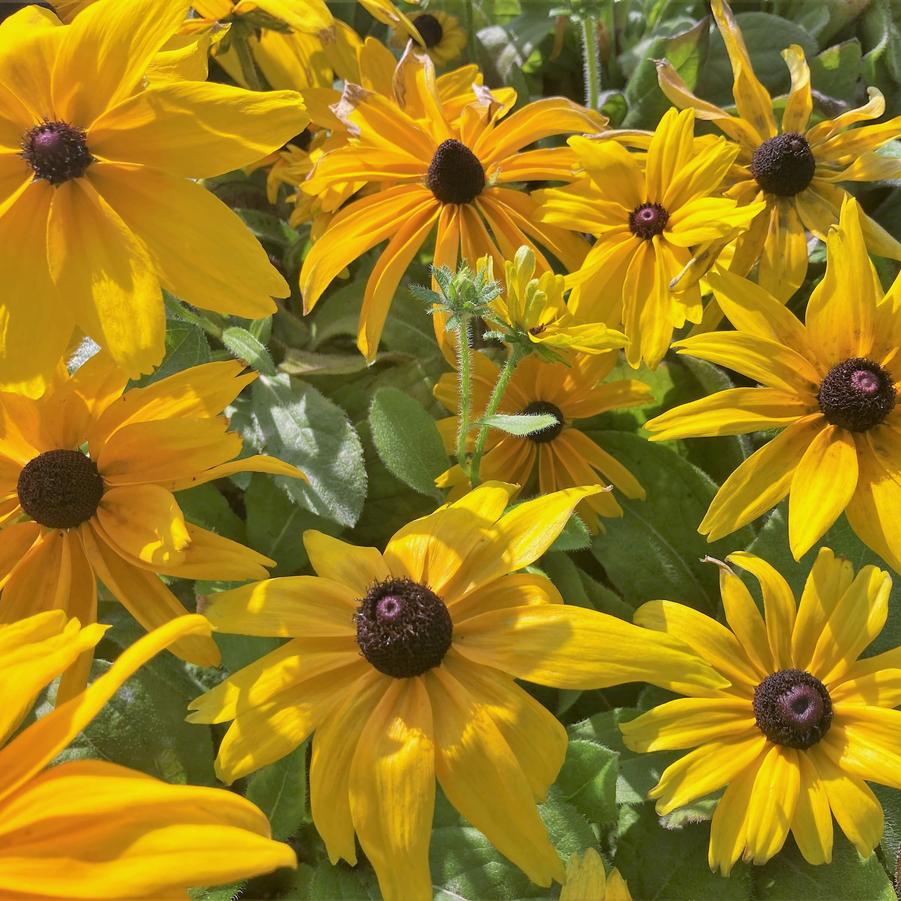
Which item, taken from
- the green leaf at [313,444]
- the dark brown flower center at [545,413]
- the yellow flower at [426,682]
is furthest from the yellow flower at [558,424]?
the yellow flower at [426,682]

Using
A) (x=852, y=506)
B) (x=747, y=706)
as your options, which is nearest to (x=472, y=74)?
(x=852, y=506)

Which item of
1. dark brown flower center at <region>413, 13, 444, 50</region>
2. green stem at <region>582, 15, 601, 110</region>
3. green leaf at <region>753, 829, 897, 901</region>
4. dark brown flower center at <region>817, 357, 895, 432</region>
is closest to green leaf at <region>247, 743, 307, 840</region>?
green leaf at <region>753, 829, 897, 901</region>

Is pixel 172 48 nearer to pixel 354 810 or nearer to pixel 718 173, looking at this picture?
pixel 718 173

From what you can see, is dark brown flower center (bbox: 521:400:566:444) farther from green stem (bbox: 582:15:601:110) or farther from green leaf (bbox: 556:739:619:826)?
green stem (bbox: 582:15:601:110)

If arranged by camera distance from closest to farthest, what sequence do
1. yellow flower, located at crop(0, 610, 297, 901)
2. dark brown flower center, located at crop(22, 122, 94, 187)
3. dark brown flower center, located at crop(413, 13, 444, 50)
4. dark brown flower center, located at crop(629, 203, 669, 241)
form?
yellow flower, located at crop(0, 610, 297, 901)
dark brown flower center, located at crop(22, 122, 94, 187)
dark brown flower center, located at crop(629, 203, 669, 241)
dark brown flower center, located at crop(413, 13, 444, 50)

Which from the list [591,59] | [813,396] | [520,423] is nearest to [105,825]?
[520,423]

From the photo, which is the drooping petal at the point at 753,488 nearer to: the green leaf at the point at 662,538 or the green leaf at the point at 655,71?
the green leaf at the point at 662,538
